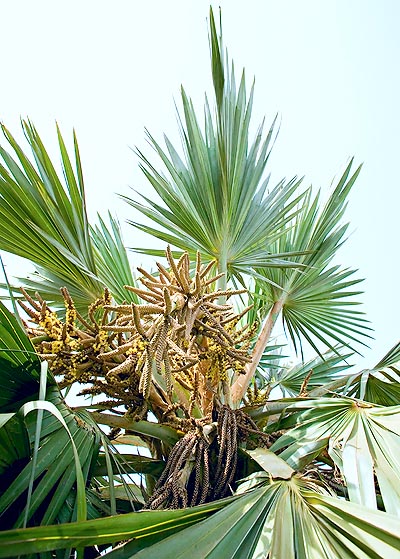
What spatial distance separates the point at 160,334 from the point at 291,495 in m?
→ 0.50

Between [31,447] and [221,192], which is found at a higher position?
[221,192]

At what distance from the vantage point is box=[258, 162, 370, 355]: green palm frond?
2928mm

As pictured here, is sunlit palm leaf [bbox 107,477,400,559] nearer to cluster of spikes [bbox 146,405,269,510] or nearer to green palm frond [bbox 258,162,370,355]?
cluster of spikes [bbox 146,405,269,510]

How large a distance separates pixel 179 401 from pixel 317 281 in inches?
53.4

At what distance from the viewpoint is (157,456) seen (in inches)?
73.9

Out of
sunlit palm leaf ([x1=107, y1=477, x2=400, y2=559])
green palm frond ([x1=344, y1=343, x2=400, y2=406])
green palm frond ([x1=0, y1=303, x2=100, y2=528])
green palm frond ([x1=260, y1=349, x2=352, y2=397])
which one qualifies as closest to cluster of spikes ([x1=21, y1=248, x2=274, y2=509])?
green palm frond ([x1=0, y1=303, x2=100, y2=528])

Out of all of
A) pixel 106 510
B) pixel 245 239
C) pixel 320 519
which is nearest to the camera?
pixel 320 519

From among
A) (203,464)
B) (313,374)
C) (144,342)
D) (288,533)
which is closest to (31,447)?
(144,342)

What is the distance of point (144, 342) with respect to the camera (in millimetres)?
1439

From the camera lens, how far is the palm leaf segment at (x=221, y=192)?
2428 mm

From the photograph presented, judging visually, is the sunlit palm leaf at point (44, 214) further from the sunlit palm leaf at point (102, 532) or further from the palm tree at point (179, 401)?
the sunlit palm leaf at point (102, 532)

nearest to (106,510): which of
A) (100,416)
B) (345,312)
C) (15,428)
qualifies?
(100,416)

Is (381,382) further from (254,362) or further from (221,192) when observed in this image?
(221,192)

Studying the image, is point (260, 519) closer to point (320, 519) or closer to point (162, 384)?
point (320, 519)
